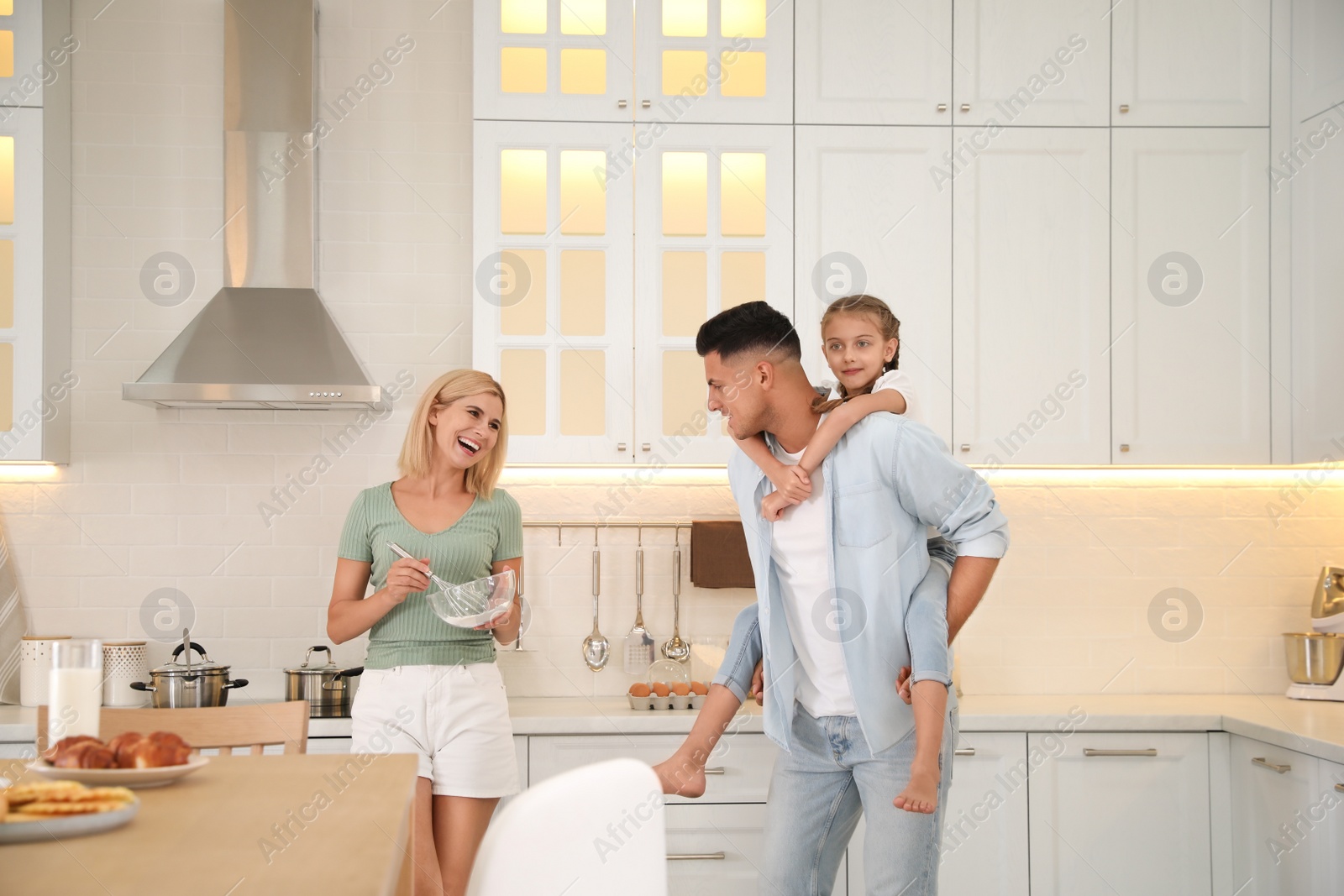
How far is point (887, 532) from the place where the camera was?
5.94 feet

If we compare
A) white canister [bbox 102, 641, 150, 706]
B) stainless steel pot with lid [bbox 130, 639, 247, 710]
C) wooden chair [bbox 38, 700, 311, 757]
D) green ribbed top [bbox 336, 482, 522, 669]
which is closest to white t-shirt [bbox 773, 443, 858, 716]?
green ribbed top [bbox 336, 482, 522, 669]

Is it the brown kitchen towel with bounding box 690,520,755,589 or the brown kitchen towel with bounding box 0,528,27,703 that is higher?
the brown kitchen towel with bounding box 690,520,755,589

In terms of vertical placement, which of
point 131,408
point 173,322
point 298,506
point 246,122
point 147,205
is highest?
point 246,122

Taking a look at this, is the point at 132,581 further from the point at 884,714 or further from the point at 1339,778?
the point at 1339,778

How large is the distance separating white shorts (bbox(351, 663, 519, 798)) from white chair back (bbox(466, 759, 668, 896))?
108 centimetres

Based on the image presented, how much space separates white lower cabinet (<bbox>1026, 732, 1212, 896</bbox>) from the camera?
115 inches

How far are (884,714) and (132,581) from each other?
2.49 metres

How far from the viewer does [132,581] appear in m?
3.26

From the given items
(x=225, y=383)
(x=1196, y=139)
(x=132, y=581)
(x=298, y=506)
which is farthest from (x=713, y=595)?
(x=1196, y=139)

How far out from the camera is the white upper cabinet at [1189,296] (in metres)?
3.15

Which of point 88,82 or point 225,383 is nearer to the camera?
point 225,383

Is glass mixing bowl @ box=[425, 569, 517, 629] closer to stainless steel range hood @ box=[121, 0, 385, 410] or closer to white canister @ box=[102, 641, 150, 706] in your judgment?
stainless steel range hood @ box=[121, 0, 385, 410]

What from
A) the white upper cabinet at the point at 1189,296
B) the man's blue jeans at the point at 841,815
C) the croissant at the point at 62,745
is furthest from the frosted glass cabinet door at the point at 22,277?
the white upper cabinet at the point at 1189,296

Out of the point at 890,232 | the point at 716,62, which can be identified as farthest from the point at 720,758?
the point at 716,62
